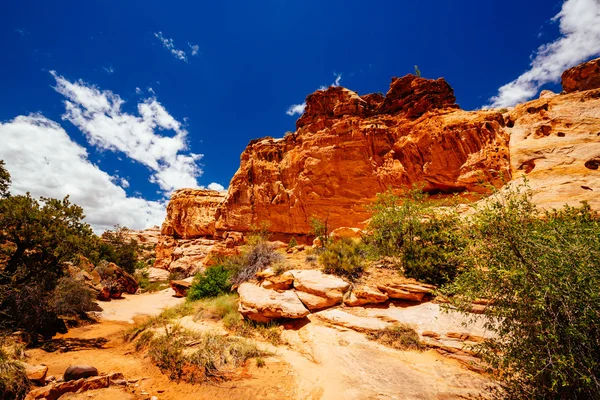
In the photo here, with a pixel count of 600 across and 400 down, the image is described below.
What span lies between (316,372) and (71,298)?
1292 centimetres

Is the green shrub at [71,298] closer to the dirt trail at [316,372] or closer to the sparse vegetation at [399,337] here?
the dirt trail at [316,372]

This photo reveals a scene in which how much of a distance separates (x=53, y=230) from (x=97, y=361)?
5148 mm

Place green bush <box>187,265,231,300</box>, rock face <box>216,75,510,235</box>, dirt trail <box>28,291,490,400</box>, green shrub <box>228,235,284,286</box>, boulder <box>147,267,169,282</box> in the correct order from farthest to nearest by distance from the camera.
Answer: boulder <box>147,267,169,282</box>
rock face <box>216,75,510,235</box>
green bush <box>187,265,231,300</box>
green shrub <box>228,235,284,286</box>
dirt trail <box>28,291,490,400</box>

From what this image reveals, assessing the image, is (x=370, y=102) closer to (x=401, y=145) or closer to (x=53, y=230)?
(x=401, y=145)

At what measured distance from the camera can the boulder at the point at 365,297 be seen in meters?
7.76

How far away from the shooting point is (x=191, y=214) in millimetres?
35531

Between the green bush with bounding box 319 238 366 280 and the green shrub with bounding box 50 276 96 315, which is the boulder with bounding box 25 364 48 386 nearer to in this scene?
the green shrub with bounding box 50 276 96 315

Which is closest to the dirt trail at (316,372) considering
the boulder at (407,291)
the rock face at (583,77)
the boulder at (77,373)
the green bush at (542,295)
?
the boulder at (77,373)

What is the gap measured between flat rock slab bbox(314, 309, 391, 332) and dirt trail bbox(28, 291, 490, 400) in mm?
184

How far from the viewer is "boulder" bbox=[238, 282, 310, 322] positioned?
7.73 metres

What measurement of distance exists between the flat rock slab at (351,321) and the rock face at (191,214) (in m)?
29.0

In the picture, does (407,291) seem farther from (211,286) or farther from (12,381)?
(211,286)

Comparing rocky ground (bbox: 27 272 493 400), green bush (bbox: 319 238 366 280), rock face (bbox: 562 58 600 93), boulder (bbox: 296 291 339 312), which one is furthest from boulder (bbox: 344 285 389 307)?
rock face (bbox: 562 58 600 93)

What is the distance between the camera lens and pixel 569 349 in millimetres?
3166
